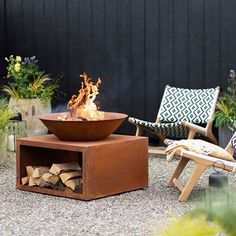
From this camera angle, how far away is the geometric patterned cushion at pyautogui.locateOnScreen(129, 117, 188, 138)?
6.79 meters

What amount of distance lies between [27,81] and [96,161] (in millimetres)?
3757

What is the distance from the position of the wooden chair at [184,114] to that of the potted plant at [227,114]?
8cm

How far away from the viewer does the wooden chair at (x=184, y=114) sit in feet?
22.6

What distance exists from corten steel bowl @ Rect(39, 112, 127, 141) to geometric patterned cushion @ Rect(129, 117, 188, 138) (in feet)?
5.25

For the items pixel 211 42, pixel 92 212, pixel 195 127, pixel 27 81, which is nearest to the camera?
pixel 92 212

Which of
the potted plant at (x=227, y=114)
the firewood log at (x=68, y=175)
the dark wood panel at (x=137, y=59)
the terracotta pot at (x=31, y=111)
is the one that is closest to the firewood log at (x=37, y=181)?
the firewood log at (x=68, y=175)

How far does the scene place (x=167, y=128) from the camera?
269 inches

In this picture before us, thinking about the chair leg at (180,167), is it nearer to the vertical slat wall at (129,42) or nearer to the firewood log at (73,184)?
the firewood log at (73,184)

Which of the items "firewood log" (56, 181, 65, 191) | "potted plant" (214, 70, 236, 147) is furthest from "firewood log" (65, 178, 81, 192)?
"potted plant" (214, 70, 236, 147)

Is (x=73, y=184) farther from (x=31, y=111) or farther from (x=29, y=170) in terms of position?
(x=31, y=111)

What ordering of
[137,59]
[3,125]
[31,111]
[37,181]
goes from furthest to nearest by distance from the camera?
[31,111] < [137,59] < [3,125] < [37,181]

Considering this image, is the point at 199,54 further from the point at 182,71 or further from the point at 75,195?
the point at 75,195

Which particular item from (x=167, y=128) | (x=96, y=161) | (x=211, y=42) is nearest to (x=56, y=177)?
(x=96, y=161)

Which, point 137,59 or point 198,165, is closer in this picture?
point 198,165
